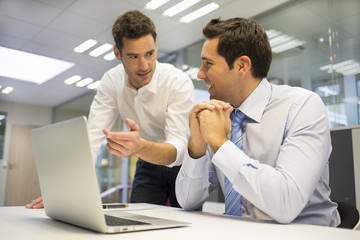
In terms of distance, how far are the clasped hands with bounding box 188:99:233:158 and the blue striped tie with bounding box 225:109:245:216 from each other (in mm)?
50

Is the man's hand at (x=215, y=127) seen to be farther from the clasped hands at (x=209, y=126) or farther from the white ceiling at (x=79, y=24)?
the white ceiling at (x=79, y=24)

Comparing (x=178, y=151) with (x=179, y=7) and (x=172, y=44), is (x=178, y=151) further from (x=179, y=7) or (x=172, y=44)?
(x=172, y=44)

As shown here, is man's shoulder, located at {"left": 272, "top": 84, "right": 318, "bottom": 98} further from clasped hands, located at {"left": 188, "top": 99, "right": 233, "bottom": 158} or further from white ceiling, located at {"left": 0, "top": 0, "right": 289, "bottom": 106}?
white ceiling, located at {"left": 0, "top": 0, "right": 289, "bottom": 106}

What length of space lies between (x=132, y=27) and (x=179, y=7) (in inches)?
86.9

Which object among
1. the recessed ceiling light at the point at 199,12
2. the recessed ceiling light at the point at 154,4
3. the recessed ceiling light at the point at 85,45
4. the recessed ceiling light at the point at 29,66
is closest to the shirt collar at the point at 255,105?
the recessed ceiling light at the point at 199,12

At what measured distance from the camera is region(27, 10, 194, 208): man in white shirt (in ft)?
5.75

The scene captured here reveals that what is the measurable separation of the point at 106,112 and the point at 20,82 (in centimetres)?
534

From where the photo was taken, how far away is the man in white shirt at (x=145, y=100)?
1754 mm

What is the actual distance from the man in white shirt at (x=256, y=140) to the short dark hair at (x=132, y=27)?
0.50 meters

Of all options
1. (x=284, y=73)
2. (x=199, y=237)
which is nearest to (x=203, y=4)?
(x=284, y=73)

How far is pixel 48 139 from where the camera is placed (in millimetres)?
747

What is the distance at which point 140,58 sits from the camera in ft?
5.79

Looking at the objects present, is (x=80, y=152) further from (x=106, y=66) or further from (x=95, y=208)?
(x=106, y=66)

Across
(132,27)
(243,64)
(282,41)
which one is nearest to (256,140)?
(243,64)
